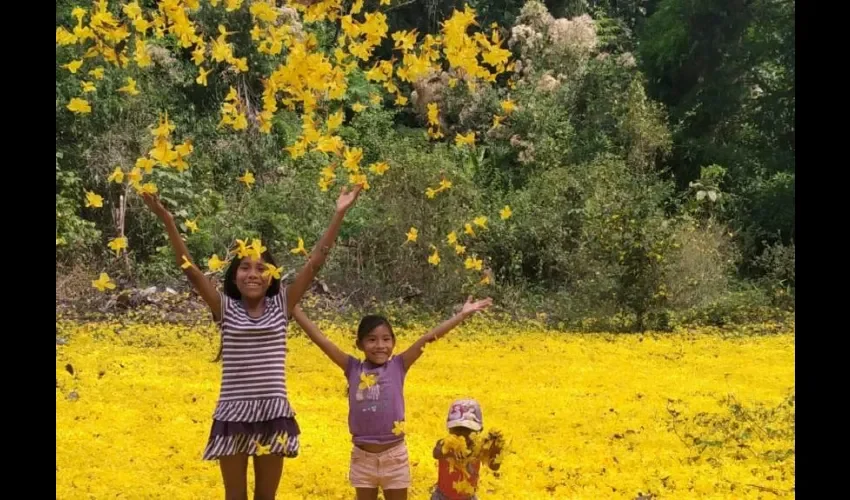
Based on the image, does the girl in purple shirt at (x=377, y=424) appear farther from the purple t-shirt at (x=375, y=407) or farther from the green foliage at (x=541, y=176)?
the green foliage at (x=541, y=176)

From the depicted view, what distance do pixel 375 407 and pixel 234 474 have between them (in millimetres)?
477

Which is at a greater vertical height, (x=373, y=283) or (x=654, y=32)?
(x=654, y=32)

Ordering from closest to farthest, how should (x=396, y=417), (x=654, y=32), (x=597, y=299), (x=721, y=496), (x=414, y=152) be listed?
(x=396, y=417), (x=721, y=496), (x=597, y=299), (x=414, y=152), (x=654, y=32)

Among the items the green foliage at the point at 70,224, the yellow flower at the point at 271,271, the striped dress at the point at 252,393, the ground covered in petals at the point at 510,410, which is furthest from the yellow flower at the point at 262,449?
the green foliage at the point at 70,224

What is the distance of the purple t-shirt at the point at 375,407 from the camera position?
2.88 metres

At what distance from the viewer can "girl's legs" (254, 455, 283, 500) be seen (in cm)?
292

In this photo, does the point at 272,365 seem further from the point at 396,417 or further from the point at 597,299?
the point at 597,299

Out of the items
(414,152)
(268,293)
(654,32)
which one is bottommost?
(268,293)

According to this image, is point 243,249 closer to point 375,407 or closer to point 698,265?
point 375,407

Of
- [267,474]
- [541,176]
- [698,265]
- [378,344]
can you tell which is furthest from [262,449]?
[541,176]

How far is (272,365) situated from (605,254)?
6184 millimetres

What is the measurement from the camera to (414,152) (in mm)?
9461

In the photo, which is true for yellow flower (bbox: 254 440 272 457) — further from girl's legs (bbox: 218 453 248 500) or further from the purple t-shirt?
the purple t-shirt
